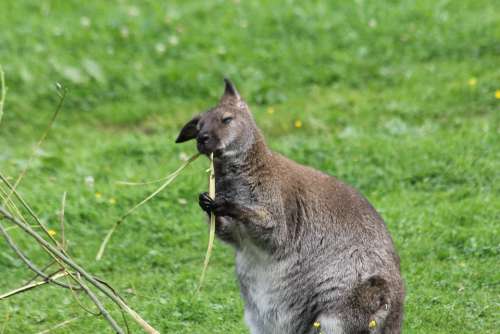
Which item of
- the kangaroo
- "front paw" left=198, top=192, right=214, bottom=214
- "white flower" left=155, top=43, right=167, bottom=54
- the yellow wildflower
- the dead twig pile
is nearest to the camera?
the dead twig pile

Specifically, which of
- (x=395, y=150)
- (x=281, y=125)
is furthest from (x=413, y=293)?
(x=281, y=125)

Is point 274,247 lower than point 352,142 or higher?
higher

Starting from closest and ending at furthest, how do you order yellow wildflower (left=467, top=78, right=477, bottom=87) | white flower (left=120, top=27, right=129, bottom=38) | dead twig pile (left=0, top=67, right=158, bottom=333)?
1. dead twig pile (left=0, top=67, right=158, bottom=333)
2. yellow wildflower (left=467, top=78, right=477, bottom=87)
3. white flower (left=120, top=27, right=129, bottom=38)

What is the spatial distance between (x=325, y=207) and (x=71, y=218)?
11.1 feet

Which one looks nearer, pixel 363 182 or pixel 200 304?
pixel 200 304

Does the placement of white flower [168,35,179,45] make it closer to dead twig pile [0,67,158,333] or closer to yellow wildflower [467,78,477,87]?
yellow wildflower [467,78,477,87]

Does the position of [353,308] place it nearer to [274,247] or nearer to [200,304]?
[274,247]

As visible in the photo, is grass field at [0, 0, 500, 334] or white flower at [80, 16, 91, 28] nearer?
grass field at [0, 0, 500, 334]

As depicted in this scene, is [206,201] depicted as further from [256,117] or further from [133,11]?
[133,11]

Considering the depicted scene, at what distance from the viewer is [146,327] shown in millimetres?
5043

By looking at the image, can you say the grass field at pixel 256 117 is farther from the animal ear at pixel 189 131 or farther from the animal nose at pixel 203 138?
the animal nose at pixel 203 138

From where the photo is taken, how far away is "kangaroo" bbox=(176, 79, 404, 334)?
593 centimetres

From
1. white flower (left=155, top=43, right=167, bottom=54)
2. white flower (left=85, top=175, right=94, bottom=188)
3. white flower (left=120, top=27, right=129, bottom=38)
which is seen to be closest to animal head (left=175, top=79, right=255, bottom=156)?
white flower (left=85, top=175, right=94, bottom=188)

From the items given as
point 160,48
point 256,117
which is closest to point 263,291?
point 256,117
